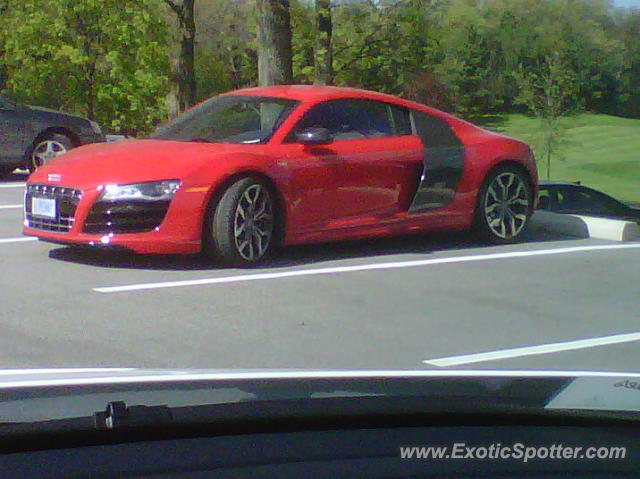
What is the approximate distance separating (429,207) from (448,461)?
7975mm

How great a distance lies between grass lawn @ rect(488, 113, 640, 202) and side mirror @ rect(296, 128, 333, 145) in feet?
132

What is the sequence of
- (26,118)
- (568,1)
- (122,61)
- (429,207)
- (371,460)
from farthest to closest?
(568,1) → (122,61) → (26,118) → (429,207) → (371,460)

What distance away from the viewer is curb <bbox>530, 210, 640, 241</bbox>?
10.9m

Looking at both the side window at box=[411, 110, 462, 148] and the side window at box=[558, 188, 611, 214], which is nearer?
the side window at box=[411, 110, 462, 148]

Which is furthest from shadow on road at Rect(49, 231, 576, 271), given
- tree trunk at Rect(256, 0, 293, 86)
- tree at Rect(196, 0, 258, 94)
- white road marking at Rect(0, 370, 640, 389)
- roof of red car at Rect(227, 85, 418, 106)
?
tree at Rect(196, 0, 258, 94)

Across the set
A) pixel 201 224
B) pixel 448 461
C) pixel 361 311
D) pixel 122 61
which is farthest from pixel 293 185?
pixel 122 61

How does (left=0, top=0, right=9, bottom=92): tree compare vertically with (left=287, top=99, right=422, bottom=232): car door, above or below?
above

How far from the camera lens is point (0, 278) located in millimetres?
8164

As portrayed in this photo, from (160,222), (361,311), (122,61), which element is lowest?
(361,311)

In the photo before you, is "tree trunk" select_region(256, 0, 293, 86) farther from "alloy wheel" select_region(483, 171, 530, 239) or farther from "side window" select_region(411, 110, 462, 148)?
"alloy wheel" select_region(483, 171, 530, 239)

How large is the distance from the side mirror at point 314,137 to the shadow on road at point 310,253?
947 millimetres

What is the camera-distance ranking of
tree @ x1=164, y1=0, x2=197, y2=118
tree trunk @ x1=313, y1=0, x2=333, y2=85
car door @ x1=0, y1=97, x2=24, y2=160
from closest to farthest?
1. car door @ x1=0, y1=97, x2=24, y2=160
2. tree trunk @ x1=313, y1=0, x2=333, y2=85
3. tree @ x1=164, y1=0, x2=197, y2=118

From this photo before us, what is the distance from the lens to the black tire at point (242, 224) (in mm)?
8477

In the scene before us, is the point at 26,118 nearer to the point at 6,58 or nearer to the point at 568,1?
the point at 6,58
